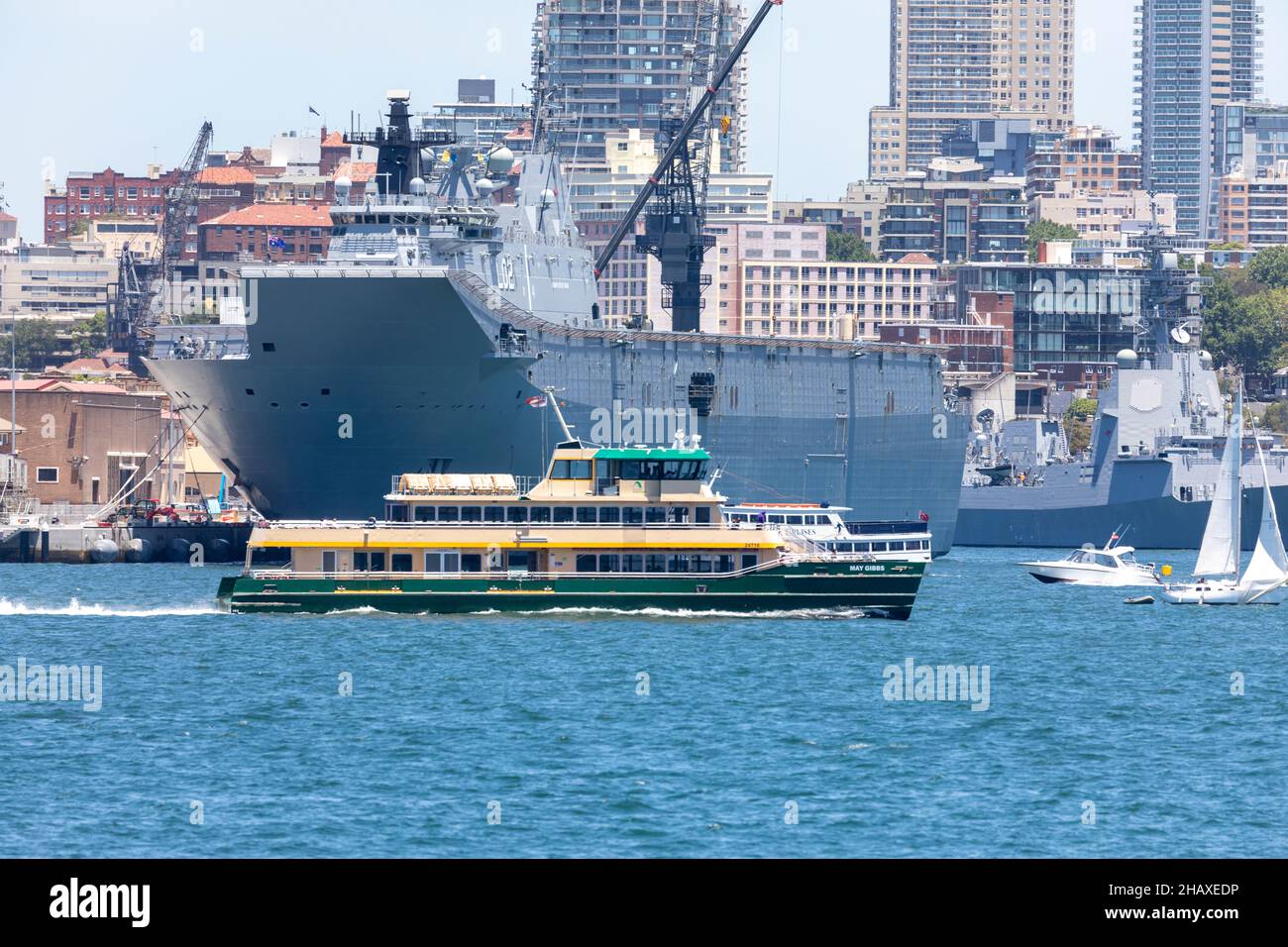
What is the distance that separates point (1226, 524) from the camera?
76562mm

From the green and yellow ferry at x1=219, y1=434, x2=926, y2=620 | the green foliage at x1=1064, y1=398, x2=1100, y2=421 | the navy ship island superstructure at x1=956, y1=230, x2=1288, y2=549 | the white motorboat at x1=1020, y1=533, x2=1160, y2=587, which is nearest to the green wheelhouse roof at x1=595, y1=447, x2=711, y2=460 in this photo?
the green and yellow ferry at x1=219, y1=434, x2=926, y2=620

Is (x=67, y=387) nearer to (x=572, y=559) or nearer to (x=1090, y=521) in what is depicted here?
(x=1090, y=521)

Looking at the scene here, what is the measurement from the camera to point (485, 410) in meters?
86.8

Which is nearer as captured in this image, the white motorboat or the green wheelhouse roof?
the green wheelhouse roof

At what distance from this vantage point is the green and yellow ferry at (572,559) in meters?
60.3

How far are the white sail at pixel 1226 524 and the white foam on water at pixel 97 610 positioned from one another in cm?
3224

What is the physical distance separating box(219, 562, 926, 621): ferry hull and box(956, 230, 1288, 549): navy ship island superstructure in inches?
2869

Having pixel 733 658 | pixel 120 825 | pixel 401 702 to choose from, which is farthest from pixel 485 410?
pixel 120 825

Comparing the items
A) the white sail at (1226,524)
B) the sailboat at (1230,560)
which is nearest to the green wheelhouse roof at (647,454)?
the white sail at (1226,524)

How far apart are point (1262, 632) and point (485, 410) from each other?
31.1m

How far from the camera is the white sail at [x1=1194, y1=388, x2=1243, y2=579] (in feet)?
252

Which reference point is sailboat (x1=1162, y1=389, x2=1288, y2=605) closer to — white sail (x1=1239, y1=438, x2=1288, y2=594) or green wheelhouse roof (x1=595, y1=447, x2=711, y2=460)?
white sail (x1=1239, y1=438, x2=1288, y2=594)
